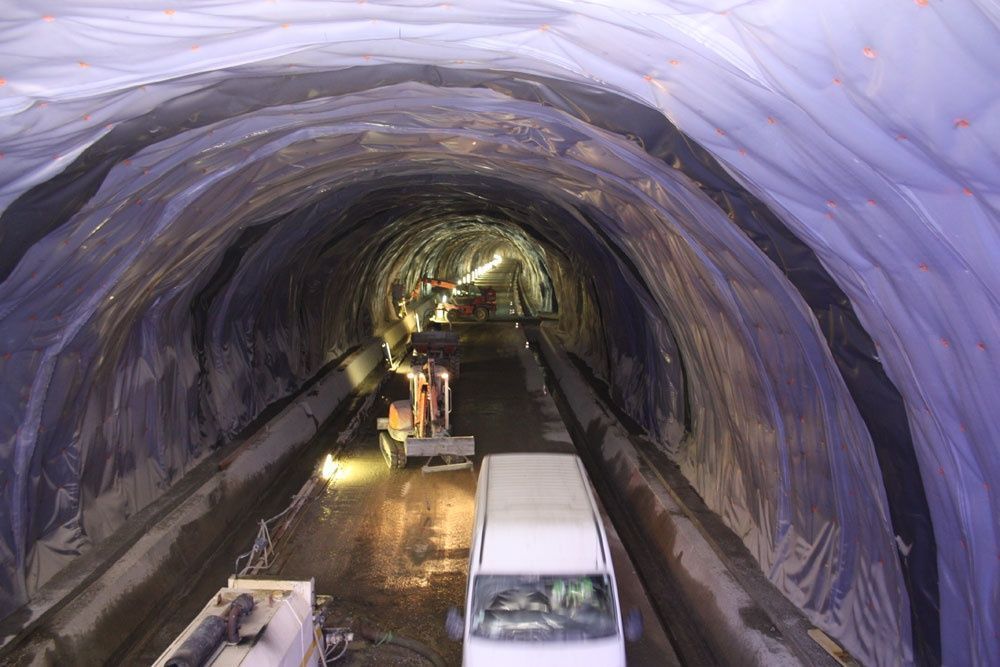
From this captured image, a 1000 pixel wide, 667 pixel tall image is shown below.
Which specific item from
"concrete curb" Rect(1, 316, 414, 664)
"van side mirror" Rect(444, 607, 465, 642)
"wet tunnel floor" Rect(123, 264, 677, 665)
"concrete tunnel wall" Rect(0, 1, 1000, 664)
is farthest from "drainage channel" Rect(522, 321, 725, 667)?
"concrete curb" Rect(1, 316, 414, 664)

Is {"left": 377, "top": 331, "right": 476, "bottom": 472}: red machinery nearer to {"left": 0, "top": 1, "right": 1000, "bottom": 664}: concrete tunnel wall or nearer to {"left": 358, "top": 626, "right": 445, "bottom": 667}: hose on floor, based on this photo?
{"left": 0, "top": 1, "right": 1000, "bottom": 664}: concrete tunnel wall

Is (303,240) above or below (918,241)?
above

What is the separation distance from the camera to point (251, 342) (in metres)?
18.3

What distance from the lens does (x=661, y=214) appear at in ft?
30.7

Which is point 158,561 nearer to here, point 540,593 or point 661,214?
point 540,593

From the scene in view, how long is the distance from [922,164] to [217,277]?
44.0 feet

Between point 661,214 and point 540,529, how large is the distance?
4169 millimetres

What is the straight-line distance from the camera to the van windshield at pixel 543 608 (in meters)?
6.83

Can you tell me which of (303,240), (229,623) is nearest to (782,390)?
(229,623)

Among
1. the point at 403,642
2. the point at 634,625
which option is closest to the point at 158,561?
the point at 403,642

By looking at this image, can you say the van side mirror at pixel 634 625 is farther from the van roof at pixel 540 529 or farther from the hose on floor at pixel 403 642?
the hose on floor at pixel 403 642

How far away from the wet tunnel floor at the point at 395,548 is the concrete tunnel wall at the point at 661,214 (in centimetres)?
185

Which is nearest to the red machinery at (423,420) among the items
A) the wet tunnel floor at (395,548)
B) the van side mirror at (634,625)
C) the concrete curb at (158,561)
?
the wet tunnel floor at (395,548)

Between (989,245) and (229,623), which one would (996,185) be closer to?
(989,245)
